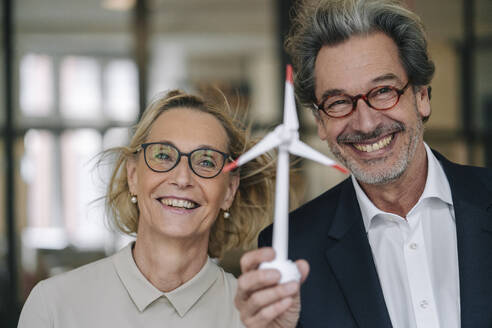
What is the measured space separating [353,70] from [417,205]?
0.63 metres

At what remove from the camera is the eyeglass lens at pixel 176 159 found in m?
2.75

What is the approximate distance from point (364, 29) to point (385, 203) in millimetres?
749

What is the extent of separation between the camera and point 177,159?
2742 millimetres

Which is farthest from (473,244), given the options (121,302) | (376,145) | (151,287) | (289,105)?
(121,302)

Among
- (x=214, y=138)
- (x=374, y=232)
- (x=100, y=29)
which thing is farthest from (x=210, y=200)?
(x=100, y=29)

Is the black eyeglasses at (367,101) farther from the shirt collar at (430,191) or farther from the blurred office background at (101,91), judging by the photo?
the blurred office background at (101,91)

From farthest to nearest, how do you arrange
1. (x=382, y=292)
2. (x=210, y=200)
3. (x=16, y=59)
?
(x=16, y=59), (x=210, y=200), (x=382, y=292)

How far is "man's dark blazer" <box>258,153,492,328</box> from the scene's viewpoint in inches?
98.7

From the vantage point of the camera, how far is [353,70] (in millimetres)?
2658

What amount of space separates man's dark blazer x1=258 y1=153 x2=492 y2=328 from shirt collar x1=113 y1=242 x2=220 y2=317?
0.32m

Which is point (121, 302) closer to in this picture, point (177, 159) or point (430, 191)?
point (177, 159)

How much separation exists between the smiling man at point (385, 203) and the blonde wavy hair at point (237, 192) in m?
0.33

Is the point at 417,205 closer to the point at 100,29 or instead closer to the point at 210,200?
the point at 210,200

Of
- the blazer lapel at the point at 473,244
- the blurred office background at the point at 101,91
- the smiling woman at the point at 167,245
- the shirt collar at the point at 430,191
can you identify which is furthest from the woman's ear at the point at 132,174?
the blurred office background at the point at 101,91
